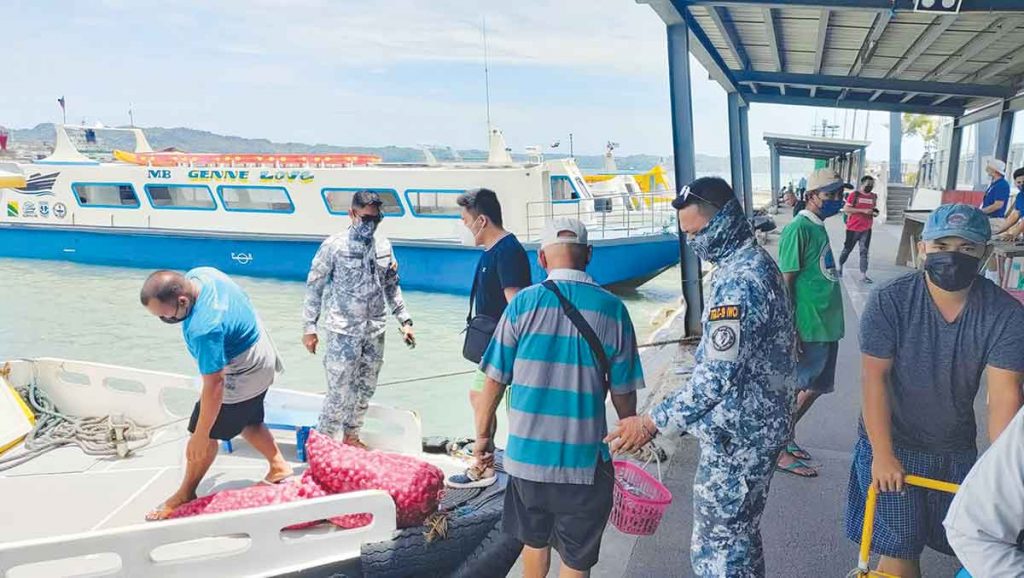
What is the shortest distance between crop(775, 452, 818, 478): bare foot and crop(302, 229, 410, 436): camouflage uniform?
96.5 inches

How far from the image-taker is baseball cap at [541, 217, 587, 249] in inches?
90.5

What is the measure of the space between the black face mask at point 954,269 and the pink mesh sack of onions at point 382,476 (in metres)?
2.10

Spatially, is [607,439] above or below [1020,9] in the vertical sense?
below

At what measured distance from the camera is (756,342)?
1996mm

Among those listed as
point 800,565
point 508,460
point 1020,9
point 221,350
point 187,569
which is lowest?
point 800,565

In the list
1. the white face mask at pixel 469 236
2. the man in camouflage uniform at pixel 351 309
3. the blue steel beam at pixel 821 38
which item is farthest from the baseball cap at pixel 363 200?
the blue steel beam at pixel 821 38

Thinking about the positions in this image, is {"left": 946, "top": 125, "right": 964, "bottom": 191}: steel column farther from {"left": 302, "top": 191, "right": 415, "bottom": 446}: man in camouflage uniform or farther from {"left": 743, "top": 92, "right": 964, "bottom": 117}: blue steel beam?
{"left": 302, "top": 191, "right": 415, "bottom": 446}: man in camouflage uniform

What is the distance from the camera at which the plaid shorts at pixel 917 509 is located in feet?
6.80

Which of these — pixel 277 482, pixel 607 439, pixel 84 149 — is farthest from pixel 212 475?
pixel 84 149

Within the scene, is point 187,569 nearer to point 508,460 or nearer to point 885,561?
point 508,460

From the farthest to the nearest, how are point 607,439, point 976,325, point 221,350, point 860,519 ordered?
point 221,350, point 860,519, point 607,439, point 976,325

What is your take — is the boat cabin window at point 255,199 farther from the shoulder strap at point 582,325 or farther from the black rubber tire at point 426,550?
the shoulder strap at point 582,325

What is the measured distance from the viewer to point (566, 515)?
222 centimetres

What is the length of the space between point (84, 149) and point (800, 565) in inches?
991
